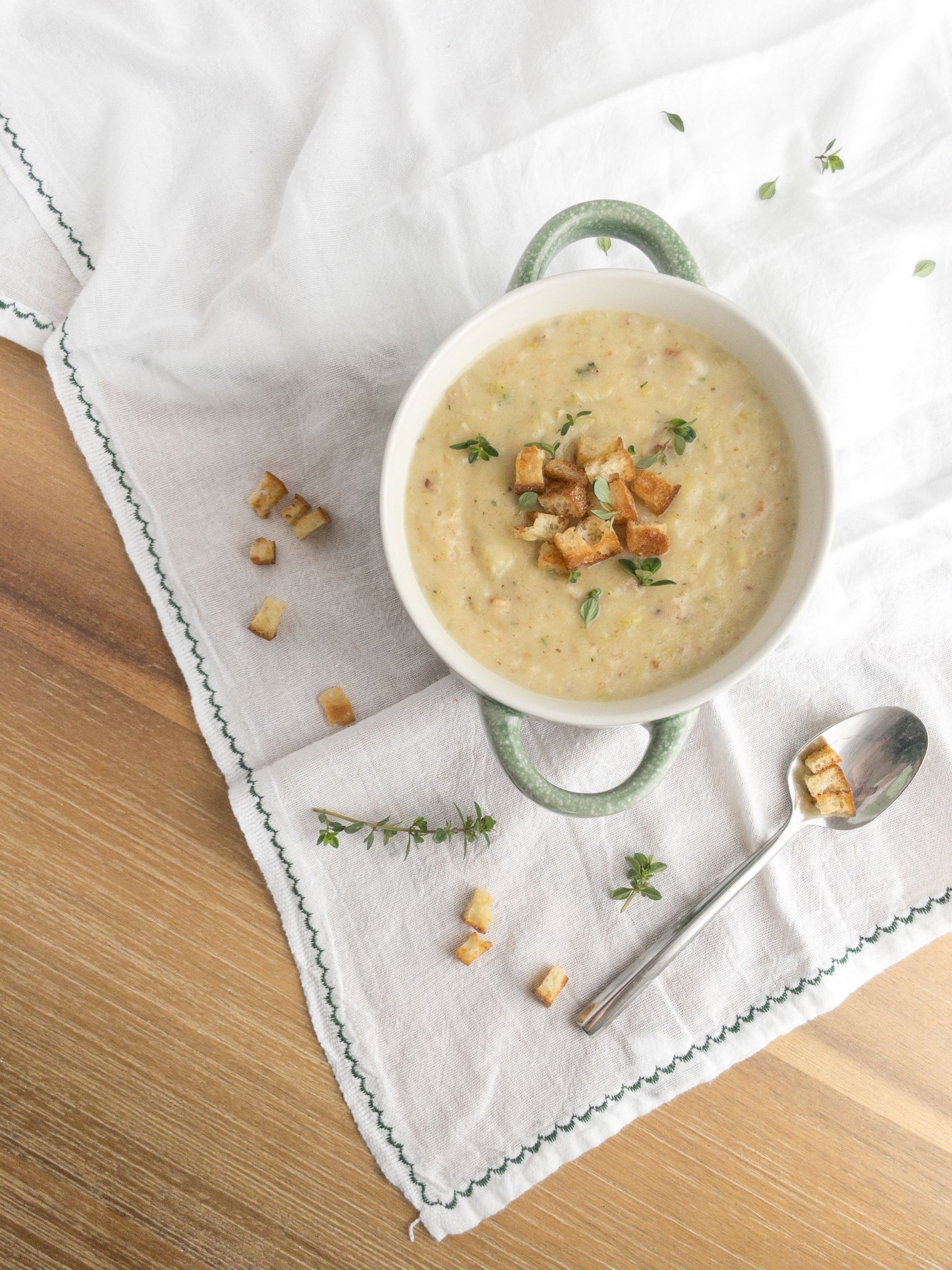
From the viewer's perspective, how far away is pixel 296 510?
1787mm

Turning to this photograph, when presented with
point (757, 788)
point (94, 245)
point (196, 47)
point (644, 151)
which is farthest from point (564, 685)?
point (196, 47)

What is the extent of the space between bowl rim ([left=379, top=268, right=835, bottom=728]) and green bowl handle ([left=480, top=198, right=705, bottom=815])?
4cm

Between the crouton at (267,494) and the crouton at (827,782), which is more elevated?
the crouton at (267,494)

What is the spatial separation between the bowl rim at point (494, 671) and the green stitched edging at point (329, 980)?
21.3 inches

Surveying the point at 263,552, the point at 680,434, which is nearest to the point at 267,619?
the point at 263,552

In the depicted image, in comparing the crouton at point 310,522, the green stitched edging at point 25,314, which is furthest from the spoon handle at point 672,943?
the green stitched edging at point 25,314

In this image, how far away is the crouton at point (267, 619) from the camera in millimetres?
1791

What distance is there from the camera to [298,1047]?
71.2 inches

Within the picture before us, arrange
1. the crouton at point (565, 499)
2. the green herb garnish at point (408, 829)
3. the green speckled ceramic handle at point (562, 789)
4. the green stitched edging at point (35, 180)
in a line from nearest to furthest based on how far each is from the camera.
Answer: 1. the crouton at point (565, 499)
2. the green speckled ceramic handle at point (562, 789)
3. the green herb garnish at point (408, 829)
4. the green stitched edging at point (35, 180)

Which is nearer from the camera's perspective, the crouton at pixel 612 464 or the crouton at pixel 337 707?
the crouton at pixel 612 464

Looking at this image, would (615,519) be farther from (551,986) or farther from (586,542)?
(551,986)

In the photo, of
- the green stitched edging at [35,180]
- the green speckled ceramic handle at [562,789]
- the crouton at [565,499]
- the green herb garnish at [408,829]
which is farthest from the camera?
the green stitched edging at [35,180]

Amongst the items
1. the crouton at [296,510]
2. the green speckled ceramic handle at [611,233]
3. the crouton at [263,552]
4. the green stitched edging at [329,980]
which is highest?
the green speckled ceramic handle at [611,233]

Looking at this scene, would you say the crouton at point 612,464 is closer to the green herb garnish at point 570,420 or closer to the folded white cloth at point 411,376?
the green herb garnish at point 570,420
